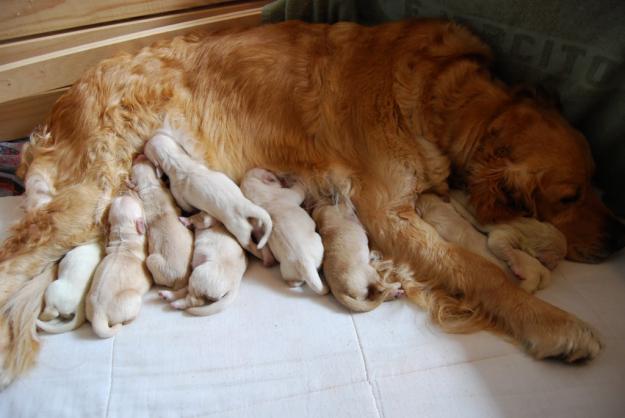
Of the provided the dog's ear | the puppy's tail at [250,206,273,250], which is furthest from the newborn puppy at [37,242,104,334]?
the dog's ear

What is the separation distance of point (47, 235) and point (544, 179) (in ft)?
6.09

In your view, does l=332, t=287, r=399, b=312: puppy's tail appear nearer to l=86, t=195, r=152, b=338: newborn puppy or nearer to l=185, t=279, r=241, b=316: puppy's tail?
l=185, t=279, r=241, b=316: puppy's tail

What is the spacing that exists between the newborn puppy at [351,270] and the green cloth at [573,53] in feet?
3.19

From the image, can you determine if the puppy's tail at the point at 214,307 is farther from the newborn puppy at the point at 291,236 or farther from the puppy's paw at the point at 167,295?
the newborn puppy at the point at 291,236

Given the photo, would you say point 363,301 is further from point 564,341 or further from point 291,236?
point 564,341

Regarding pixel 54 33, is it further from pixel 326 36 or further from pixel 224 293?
pixel 224 293

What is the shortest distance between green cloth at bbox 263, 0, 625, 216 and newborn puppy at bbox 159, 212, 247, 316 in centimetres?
133

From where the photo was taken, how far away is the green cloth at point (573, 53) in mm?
1678

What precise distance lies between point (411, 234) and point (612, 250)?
2.38 feet

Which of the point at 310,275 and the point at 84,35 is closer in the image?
the point at 310,275

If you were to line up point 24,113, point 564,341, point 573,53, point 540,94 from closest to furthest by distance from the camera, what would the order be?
point 564,341 < point 573,53 < point 540,94 < point 24,113

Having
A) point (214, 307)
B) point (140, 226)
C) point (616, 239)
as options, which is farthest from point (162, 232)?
point (616, 239)

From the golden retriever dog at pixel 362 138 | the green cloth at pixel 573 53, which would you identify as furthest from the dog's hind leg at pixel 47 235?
the green cloth at pixel 573 53

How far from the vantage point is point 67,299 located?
5.18ft
